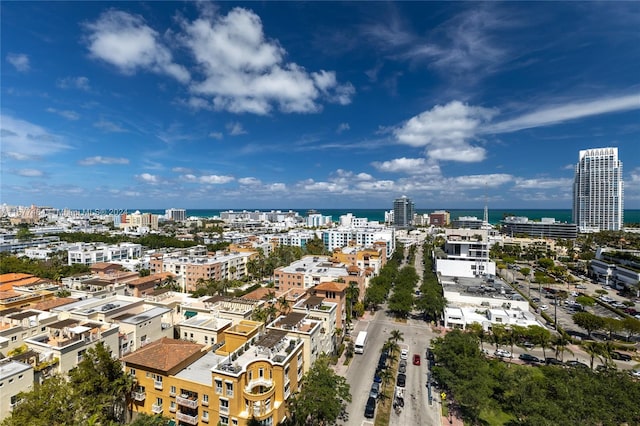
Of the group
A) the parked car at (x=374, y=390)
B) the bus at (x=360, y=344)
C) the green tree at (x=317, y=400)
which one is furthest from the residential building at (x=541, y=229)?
the green tree at (x=317, y=400)

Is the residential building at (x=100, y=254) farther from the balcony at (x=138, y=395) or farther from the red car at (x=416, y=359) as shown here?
the red car at (x=416, y=359)

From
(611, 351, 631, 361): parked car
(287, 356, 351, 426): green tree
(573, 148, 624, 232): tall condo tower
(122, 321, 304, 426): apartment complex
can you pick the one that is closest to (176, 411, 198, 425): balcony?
(122, 321, 304, 426): apartment complex

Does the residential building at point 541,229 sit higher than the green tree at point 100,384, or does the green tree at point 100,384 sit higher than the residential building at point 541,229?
the residential building at point 541,229

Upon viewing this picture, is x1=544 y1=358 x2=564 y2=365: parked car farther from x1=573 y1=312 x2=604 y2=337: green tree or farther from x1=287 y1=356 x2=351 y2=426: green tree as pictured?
x1=287 y1=356 x2=351 y2=426: green tree

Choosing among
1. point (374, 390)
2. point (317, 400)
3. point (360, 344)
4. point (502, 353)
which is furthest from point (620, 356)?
point (317, 400)

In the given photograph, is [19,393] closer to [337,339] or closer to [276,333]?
[276,333]

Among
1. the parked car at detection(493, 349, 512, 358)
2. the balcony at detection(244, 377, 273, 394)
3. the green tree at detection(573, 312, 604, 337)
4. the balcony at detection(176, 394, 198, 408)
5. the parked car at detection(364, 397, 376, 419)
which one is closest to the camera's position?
the balcony at detection(244, 377, 273, 394)
